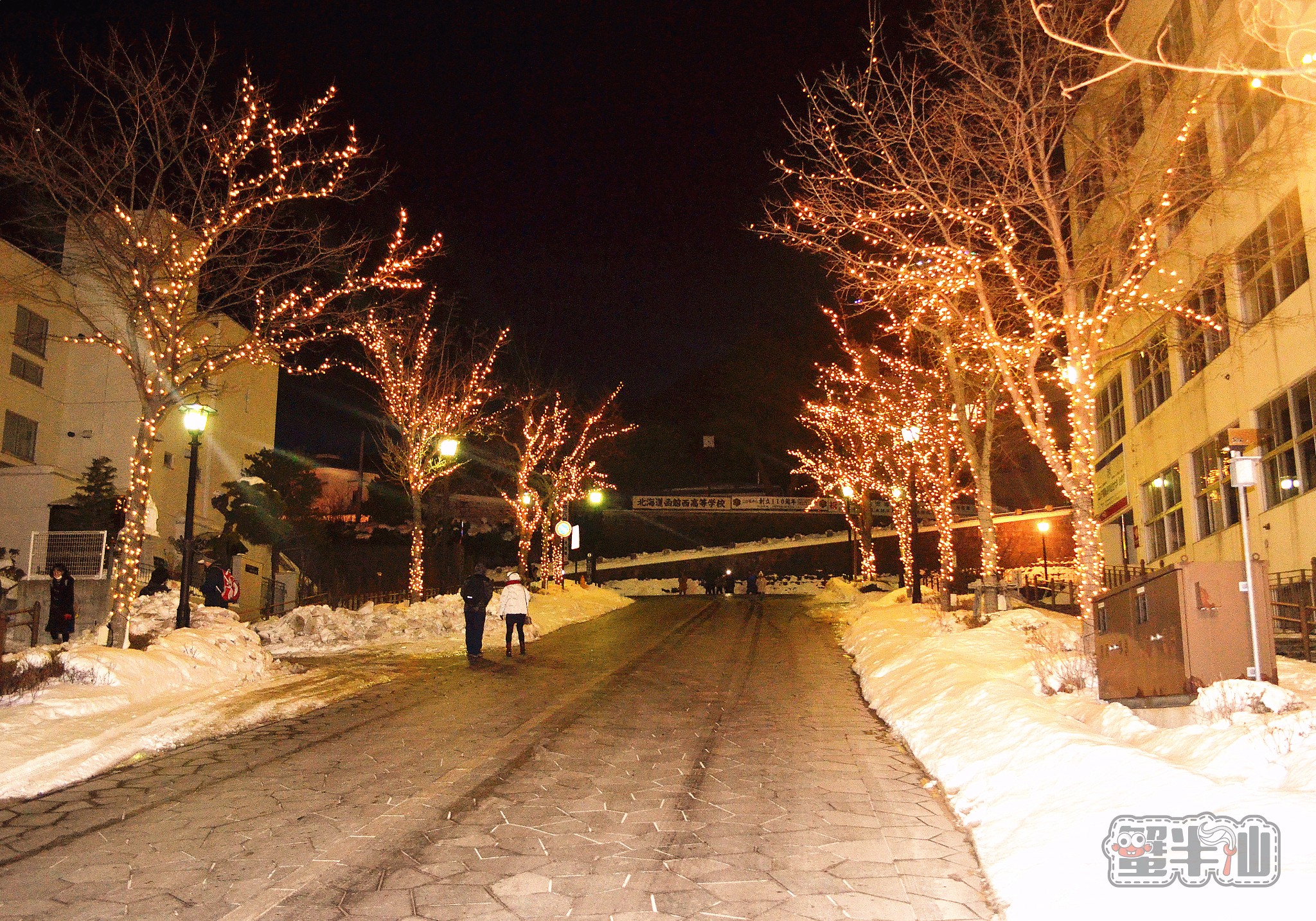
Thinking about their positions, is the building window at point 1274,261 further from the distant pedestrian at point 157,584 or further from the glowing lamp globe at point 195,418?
the distant pedestrian at point 157,584

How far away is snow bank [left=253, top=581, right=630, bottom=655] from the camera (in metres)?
19.0

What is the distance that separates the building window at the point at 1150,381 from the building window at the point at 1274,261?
3.69 m

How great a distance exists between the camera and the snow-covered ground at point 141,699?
8352 mm

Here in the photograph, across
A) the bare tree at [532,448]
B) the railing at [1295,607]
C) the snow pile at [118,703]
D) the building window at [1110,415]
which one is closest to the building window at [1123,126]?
the railing at [1295,607]

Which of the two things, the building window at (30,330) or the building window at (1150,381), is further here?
the building window at (30,330)

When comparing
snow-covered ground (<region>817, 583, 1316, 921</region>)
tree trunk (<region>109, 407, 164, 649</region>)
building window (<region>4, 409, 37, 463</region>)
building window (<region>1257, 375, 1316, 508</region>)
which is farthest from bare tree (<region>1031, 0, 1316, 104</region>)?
building window (<region>4, 409, 37, 463</region>)

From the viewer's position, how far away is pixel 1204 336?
832 inches

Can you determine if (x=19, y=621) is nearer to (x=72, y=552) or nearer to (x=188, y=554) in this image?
(x=72, y=552)

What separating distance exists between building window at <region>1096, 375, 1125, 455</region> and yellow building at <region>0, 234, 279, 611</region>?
27253mm

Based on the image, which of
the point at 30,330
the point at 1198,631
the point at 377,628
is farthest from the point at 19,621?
the point at 1198,631

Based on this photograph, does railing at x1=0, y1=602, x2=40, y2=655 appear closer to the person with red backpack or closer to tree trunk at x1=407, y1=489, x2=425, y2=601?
the person with red backpack

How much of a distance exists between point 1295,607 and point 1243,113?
10.4 metres

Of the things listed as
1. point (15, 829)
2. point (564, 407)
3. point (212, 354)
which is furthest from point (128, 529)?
point (564, 407)

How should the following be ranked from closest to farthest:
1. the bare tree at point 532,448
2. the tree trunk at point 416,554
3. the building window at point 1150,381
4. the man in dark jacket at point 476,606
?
the man in dark jacket at point 476,606
the building window at point 1150,381
the tree trunk at point 416,554
the bare tree at point 532,448
